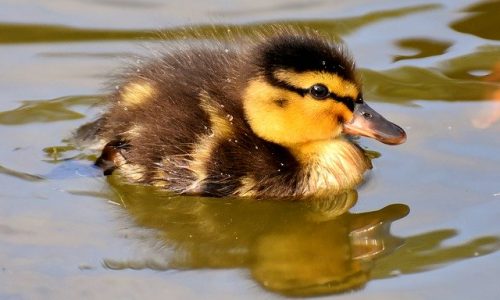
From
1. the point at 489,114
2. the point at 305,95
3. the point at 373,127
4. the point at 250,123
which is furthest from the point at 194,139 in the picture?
the point at 489,114

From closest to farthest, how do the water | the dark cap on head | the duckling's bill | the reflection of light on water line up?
the water → the dark cap on head → the duckling's bill → the reflection of light on water

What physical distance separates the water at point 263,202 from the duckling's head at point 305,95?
19 cm

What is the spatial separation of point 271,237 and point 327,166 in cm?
37

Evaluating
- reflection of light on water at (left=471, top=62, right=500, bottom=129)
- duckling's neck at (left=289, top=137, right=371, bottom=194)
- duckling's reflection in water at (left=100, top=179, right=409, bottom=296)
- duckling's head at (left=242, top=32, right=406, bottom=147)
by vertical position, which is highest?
duckling's head at (left=242, top=32, right=406, bottom=147)

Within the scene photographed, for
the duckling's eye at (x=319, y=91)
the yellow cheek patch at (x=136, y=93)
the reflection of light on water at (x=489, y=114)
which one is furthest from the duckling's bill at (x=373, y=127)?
the yellow cheek patch at (x=136, y=93)

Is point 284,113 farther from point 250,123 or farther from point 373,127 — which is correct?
point 373,127

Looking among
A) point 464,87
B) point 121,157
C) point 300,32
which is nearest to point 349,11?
point 464,87

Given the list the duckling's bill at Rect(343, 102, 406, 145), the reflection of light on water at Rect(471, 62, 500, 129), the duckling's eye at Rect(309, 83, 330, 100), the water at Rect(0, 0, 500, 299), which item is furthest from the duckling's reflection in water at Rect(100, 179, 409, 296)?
the reflection of light on water at Rect(471, 62, 500, 129)

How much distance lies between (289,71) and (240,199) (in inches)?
16.1

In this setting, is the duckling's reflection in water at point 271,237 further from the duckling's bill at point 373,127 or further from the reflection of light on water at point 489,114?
the reflection of light on water at point 489,114

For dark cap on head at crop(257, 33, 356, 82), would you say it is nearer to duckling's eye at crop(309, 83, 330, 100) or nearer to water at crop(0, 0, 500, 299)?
duckling's eye at crop(309, 83, 330, 100)

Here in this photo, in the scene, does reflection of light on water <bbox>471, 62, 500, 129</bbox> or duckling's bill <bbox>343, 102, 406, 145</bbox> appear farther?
reflection of light on water <bbox>471, 62, 500, 129</bbox>

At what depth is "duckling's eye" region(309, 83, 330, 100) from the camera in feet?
12.5

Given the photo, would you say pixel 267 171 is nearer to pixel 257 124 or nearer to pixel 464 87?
pixel 257 124
